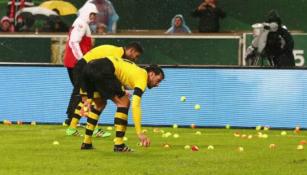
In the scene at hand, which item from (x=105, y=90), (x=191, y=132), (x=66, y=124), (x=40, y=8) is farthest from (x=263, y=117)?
(x=40, y=8)

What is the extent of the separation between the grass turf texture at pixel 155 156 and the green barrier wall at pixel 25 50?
5970mm

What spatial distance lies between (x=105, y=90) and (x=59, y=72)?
7.45 metres

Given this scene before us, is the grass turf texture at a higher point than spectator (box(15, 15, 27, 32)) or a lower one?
lower

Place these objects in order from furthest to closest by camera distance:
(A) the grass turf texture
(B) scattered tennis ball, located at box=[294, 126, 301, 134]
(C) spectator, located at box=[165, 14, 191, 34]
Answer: (C) spectator, located at box=[165, 14, 191, 34] → (B) scattered tennis ball, located at box=[294, 126, 301, 134] → (A) the grass turf texture

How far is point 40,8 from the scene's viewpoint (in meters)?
26.5

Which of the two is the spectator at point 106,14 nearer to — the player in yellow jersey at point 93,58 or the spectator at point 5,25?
the spectator at point 5,25

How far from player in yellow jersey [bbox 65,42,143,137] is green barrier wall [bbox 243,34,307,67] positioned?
579cm

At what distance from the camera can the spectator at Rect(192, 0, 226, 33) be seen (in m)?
24.8

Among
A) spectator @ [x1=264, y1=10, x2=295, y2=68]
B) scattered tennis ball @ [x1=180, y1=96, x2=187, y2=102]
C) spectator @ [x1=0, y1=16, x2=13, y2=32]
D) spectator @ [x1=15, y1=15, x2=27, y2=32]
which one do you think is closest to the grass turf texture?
scattered tennis ball @ [x1=180, y1=96, x2=187, y2=102]

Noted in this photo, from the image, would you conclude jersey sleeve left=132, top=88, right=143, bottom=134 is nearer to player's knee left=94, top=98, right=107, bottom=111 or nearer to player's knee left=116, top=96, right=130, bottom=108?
player's knee left=116, top=96, right=130, bottom=108

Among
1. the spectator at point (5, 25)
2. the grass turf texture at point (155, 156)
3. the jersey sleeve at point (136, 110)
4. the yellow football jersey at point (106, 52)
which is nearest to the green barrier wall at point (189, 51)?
the spectator at point (5, 25)

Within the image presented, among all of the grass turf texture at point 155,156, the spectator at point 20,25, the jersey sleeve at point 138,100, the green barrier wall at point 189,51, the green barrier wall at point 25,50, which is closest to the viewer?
the grass turf texture at point 155,156

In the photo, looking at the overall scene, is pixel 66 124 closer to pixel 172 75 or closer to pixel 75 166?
pixel 172 75

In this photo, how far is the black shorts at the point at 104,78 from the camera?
14.6 m
